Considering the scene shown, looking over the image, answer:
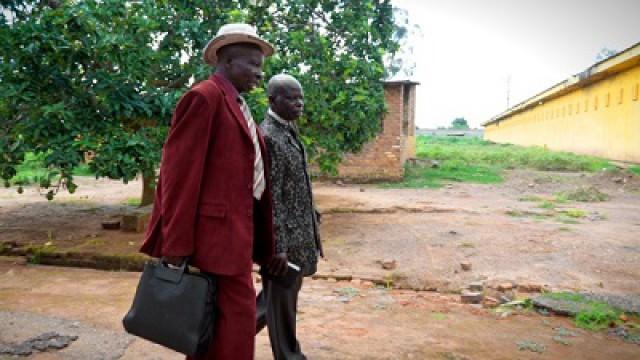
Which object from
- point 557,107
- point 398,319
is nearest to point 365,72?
point 398,319

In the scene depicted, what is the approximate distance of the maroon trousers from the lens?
2.21 metres

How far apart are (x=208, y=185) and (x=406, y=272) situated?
390cm

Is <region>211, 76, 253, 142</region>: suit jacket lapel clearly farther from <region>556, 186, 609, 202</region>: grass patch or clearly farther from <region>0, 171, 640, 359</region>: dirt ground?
<region>556, 186, 609, 202</region>: grass patch

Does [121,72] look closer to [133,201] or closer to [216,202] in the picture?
[216,202]

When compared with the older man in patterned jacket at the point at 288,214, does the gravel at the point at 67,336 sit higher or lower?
lower

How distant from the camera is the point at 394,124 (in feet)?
51.8

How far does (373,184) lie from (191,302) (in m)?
13.6

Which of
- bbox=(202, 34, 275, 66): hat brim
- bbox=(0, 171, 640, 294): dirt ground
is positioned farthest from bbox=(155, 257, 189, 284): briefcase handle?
bbox=(0, 171, 640, 294): dirt ground

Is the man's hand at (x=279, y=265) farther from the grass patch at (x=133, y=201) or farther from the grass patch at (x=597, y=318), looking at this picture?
the grass patch at (x=133, y=201)

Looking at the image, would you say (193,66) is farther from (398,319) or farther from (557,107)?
(557,107)

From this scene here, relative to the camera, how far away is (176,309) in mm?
2123

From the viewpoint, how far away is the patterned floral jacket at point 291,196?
2.97 m

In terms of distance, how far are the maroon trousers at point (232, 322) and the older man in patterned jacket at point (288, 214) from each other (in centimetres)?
73

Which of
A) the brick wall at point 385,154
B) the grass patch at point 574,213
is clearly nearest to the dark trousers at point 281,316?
the grass patch at point 574,213
